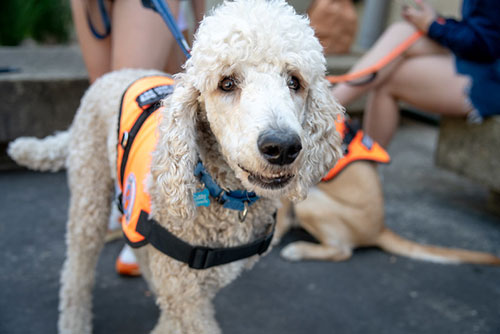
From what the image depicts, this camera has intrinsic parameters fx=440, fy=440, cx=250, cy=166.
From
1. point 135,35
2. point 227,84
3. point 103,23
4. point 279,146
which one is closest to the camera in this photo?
point 279,146

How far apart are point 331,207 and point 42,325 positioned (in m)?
1.74

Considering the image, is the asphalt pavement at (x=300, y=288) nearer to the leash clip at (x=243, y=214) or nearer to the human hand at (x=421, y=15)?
the leash clip at (x=243, y=214)

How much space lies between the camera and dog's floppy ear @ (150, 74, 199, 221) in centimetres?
135

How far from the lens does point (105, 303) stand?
2299 mm

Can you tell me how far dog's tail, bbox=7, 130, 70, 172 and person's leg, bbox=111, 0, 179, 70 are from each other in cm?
48

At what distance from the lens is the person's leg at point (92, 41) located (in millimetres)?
2168

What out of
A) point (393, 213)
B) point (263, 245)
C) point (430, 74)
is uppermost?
point (430, 74)

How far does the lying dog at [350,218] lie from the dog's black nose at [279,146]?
156cm

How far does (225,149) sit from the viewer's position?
133 cm

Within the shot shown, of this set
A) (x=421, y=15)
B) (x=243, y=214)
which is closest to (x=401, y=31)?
(x=421, y=15)

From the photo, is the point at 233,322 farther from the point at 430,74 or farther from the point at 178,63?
the point at 430,74

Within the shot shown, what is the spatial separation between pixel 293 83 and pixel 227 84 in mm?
210

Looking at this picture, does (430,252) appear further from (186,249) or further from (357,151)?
(186,249)

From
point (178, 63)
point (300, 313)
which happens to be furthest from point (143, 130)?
point (300, 313)
